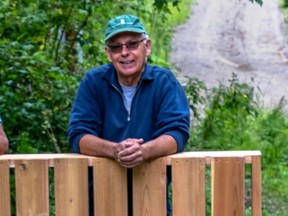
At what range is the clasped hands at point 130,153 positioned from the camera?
3646 millimetres

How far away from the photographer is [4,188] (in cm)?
383

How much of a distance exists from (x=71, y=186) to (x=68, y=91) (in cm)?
328

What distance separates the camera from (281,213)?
6855mm

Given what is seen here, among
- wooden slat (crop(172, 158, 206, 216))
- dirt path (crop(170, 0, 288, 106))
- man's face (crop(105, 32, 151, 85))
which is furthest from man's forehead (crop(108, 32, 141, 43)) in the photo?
dirt path (crop(170, 0, 288, 106))

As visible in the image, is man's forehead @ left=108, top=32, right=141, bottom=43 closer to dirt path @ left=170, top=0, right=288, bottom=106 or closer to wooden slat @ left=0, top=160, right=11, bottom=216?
wooden slat @ left=0, top=160, right=11, bottom=216

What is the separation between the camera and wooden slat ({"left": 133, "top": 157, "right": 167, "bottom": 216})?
3.76 m

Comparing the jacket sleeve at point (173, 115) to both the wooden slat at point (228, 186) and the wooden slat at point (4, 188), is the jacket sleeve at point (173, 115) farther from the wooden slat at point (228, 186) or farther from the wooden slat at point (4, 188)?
the wooden slat at point (4, 188)

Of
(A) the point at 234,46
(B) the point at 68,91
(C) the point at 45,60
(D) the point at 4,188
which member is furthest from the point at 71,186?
(A) the point at 234,46

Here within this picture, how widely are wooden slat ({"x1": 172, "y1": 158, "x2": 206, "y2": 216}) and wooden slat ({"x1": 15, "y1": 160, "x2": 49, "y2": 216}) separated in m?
0.61

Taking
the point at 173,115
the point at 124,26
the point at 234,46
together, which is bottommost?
the point at 173,115

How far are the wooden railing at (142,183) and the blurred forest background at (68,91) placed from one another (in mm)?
2560

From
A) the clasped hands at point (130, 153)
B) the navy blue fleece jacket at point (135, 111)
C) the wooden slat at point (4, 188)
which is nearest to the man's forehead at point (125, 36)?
the navy blue fleece jacket at point (135, 111)

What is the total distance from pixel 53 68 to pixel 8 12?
75 centimetres

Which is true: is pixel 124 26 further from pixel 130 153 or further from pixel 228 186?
pixel 228 186
